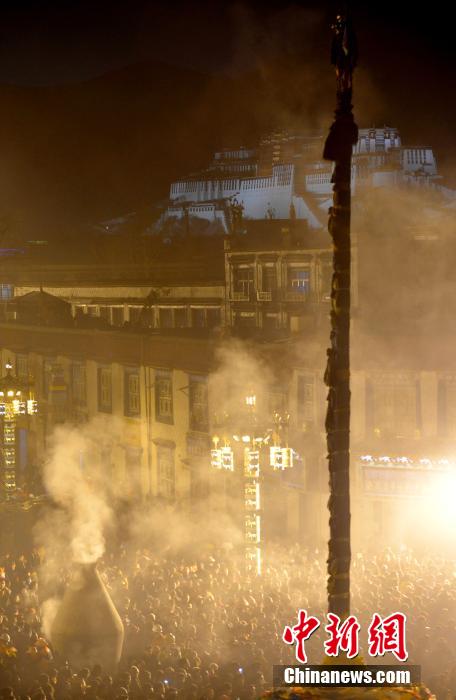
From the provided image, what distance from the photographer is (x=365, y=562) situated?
19.3 meters

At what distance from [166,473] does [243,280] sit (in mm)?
9816

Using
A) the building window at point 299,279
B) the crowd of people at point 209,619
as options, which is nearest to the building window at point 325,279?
the building window at point 299,279

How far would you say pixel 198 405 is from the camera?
27156 millimetres

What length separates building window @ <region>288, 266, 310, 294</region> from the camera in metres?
31.8

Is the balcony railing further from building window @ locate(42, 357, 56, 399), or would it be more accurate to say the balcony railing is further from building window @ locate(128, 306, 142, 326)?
building window @ locate(42, 357, 56, 399)

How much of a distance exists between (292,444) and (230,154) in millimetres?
38258

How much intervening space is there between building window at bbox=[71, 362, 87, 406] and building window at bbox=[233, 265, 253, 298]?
24.7 ft

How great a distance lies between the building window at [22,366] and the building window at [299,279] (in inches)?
468

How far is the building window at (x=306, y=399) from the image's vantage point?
2508 cm

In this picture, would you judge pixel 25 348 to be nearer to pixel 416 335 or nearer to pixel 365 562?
pixel 416 335

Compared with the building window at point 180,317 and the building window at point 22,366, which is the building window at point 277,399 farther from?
the building window at point 22,366

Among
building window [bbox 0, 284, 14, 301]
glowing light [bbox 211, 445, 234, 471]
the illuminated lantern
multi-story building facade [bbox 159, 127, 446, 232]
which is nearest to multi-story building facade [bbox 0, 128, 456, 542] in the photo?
building window [bbox 0, 284, 14, 301]

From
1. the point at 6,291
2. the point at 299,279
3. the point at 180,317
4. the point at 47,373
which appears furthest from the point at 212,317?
the point at 6,291

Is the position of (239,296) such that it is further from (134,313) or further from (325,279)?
(134,313)
